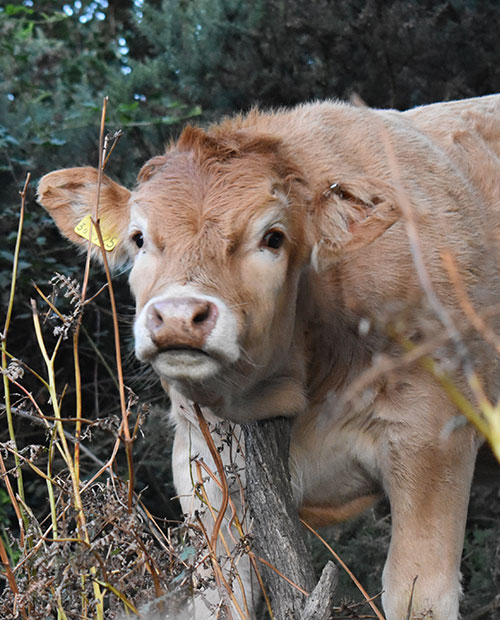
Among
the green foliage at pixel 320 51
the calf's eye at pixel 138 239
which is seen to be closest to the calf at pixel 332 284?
the calf's eye at pixel 138 239

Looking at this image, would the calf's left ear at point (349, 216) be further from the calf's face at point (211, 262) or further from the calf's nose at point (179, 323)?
the calf's nose at point (179, 323)

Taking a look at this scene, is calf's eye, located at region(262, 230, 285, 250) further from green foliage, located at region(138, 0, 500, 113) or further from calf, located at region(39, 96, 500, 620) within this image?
green foliage, located at region(138, 0, 500, 113)

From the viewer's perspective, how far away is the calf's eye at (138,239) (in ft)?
10.4

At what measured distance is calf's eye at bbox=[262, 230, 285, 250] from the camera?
311 cm

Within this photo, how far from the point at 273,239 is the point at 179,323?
72cm

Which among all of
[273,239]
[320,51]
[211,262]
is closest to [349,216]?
[273,239]

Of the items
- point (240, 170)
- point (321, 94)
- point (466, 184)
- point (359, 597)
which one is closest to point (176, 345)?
point (240, 170)

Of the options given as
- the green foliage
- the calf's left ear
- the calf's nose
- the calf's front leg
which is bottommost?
the calf's front leg

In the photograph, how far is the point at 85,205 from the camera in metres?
3.65

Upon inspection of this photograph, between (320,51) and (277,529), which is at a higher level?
(320,51)

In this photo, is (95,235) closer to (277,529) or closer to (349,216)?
(349,216)

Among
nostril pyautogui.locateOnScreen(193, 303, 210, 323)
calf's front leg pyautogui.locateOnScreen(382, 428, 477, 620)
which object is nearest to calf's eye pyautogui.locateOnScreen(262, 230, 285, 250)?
nostril pyautogui.locateOnScreen(193, 303, 210, 323)

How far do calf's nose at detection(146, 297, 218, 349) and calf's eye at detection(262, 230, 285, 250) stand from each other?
21.6 inches

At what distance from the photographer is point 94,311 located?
6.04 m
